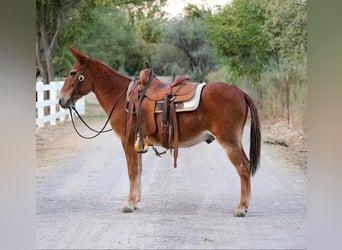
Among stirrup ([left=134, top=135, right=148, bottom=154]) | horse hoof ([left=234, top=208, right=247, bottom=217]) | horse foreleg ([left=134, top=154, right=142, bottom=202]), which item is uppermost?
stirrup ([left=134, top=135, right=148, bottom=154])

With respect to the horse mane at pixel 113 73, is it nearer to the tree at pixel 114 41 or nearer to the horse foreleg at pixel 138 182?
the tree at pixel 114 41

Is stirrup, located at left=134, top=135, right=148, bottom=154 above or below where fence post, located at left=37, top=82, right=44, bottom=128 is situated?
below

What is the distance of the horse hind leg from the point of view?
339 cm

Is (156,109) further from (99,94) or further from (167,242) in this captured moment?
(167,242)

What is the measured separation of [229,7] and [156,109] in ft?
2.98

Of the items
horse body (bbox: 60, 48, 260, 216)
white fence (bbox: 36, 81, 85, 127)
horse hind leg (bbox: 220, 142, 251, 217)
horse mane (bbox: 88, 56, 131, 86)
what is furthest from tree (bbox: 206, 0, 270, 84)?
white fence (bbox: 36, 81, 85, 127)

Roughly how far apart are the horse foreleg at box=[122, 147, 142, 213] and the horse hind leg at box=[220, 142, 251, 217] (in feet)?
2.13

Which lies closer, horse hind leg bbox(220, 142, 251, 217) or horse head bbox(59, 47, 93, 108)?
horse hind leg bbox(220, 142, 251, 217)

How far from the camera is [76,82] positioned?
3.52 metres

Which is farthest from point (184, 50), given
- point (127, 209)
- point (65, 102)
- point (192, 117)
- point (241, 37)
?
point (127, 209)

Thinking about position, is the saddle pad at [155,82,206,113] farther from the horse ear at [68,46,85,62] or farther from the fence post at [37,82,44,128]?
the fence post at [37,82,44,128]

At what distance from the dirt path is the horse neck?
0.11 metres

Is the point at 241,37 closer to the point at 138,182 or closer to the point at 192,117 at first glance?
the point at 192,117
